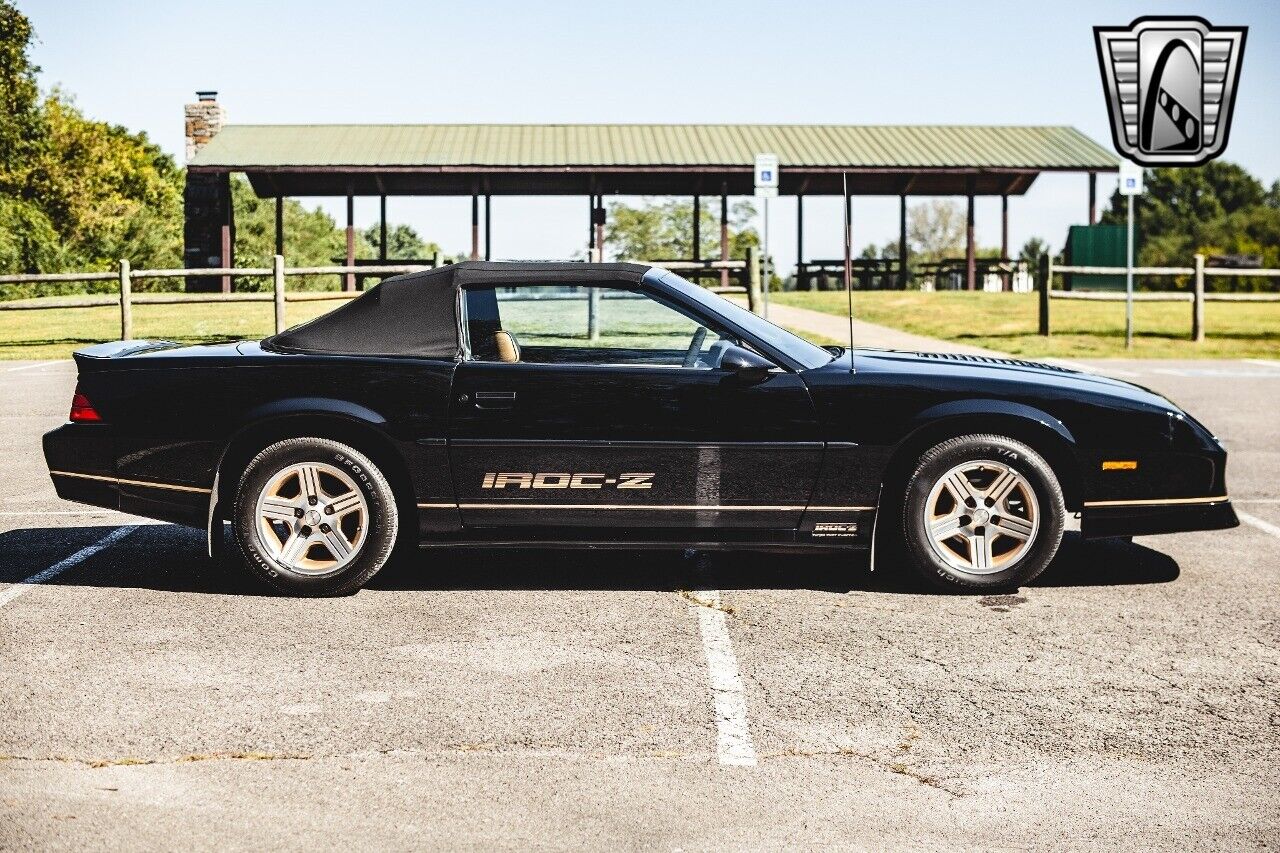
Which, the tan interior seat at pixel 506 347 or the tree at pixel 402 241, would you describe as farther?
the tree at pixel 402 241

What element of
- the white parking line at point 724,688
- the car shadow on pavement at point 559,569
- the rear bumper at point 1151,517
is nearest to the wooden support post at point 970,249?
the car shadow on pavement at point 559,569

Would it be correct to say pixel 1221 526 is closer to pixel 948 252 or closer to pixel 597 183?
pixel 597 183

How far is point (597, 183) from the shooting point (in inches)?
1331

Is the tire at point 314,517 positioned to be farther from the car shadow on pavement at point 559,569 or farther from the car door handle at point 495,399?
the car door handle at point 495,399

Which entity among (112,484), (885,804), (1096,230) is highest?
(1096,230)

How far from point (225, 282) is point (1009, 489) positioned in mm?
26166

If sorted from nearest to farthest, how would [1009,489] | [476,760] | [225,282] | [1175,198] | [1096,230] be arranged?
[476,760]
[1009,489]
[225,282]
[1096,230]
[1175,198]

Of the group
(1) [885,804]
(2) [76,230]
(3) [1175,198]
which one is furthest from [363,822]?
(3) [1175,198]

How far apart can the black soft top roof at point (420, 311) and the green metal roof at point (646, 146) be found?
26.5m

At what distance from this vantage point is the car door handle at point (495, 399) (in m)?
5.63

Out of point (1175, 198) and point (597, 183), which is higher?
point (1175, 198)

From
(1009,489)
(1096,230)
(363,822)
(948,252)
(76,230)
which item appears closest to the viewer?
(363,822)

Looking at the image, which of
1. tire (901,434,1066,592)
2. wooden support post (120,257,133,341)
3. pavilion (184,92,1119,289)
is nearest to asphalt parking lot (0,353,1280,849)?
tire (901,434,1066,592)

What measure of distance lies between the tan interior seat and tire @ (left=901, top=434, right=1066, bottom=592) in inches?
65.4
